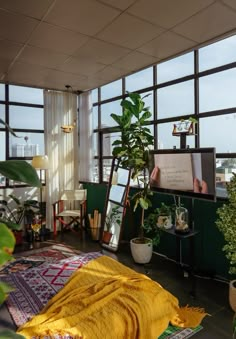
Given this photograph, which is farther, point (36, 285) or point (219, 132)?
point (219, 132)

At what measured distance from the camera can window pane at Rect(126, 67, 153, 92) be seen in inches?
176

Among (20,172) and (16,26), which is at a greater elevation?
(16,26)

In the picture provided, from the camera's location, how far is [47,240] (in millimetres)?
4969

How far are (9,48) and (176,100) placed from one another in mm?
2482

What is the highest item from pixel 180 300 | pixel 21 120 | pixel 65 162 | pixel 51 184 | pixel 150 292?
pixel 21 120

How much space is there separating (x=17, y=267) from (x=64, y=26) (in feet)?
9.09

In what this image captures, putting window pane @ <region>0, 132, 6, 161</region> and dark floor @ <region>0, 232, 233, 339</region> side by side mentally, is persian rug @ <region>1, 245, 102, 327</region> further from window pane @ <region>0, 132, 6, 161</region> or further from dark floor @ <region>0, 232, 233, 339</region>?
window pane @ <region>0, 132, 6, 161</region>

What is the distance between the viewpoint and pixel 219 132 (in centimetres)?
351

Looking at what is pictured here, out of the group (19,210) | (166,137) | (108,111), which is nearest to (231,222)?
(166,137)

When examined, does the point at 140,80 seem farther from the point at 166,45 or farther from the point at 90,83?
the point at 166,45

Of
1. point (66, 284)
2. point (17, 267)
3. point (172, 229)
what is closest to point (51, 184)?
point (17, 267)

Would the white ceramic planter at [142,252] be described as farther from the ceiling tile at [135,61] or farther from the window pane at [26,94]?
the window pane at [26,94]

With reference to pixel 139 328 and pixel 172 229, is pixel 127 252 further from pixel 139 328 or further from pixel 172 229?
pixel 139 328

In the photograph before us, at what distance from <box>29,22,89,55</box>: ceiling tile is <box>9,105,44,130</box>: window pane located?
2.16m
